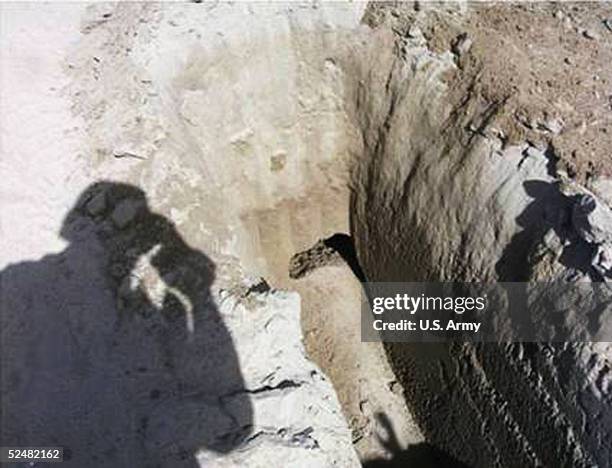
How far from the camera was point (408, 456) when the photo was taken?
6641 millimetres

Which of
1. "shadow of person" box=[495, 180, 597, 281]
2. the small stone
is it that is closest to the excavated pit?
"shadow of person" box=[495, 180, 597, 281]

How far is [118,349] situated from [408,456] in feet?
11.6

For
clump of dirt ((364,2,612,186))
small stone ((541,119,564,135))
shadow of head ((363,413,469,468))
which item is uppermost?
clump of dirt ((364,2,612,186))

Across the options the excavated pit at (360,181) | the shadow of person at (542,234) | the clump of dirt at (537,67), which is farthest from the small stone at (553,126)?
the shadow of person at (542,234)

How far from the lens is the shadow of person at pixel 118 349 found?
13.7 ft

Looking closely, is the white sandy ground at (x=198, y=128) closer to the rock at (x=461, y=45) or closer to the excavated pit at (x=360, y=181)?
the excavated pit at (x=360, y=181)

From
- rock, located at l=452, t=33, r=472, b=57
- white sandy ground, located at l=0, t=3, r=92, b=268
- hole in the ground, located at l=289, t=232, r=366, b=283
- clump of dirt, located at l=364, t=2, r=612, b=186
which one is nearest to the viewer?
white sandy ground, located at l=0, t=3, r=92, b=268

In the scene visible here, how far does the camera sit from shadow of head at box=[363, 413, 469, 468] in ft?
21.3

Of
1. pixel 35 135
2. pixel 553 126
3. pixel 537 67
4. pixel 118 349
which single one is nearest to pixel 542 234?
pixel 553 126

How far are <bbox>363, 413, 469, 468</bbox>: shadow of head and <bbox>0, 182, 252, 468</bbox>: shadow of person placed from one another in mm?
2816

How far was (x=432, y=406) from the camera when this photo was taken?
21.2ft

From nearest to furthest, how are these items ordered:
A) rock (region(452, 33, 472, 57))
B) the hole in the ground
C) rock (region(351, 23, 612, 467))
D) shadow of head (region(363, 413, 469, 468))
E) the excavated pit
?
rock (region(351, 23, 612, 467))
the excavated pit
rock (region(452, 33, 472, 57))
shadow of head (region(363, 413, 469, 468))
the hole in the ground

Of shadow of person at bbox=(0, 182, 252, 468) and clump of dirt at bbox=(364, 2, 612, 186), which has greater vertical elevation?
clump of dirt at bbox=(364, 2, 612, 186)

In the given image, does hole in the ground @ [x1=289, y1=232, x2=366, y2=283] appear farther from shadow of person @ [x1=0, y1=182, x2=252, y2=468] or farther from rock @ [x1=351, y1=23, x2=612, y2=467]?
shadow of person @ [x1=0, y1=182, x2=252, y2=468]
